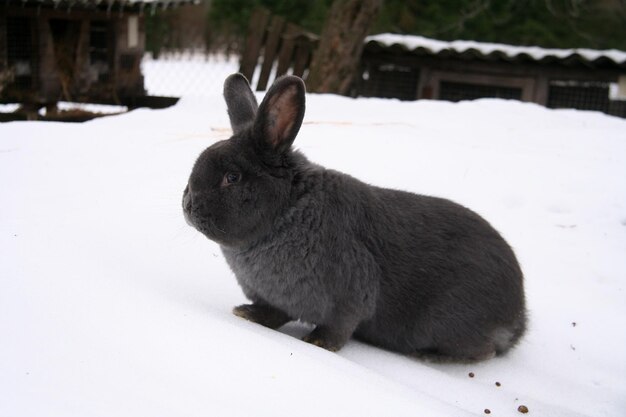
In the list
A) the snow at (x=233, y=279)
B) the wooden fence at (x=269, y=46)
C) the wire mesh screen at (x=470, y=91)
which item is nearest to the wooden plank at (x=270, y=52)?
the wooden fence at (x=269, y=46)

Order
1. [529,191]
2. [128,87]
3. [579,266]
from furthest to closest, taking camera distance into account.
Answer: [128,87] < [529,191] < [579,266]

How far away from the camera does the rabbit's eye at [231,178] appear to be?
106 inches

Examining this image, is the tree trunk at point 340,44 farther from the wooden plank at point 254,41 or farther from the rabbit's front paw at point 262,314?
the rabbit's front paw at point 262,314

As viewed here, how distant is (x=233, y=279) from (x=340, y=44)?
566 cm

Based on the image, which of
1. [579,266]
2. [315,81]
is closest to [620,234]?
[579,266]

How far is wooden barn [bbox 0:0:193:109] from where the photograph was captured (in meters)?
6.99

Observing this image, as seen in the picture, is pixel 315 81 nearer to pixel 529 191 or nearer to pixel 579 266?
pixel 529 191

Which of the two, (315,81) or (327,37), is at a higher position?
(327,37)

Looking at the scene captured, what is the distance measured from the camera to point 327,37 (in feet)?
27.9

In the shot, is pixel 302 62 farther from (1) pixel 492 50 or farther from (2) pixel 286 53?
(1) pixel 492 50

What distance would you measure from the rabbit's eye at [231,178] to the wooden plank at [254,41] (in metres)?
6.35

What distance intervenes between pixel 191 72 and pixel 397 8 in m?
4.66

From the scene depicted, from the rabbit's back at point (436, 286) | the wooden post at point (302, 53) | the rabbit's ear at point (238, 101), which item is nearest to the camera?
the rabbit's back at point (436, 286)

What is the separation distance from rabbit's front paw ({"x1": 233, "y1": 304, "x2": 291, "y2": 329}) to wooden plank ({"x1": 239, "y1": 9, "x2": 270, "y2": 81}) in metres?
6.33
